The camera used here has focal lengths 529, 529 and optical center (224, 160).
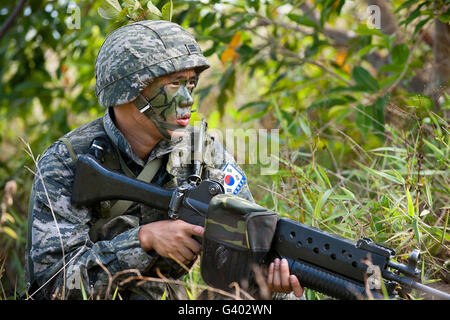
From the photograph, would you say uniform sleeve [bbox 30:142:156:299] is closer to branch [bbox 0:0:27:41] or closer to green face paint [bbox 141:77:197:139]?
green face paint [bbox 141:77:197:139]

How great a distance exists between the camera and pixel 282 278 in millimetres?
2012

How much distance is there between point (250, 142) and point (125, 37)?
5.75 ft

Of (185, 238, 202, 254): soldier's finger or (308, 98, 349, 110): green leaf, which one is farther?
(308, 98, 349, 110): green leaf

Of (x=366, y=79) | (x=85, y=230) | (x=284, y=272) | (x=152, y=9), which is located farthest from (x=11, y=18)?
(x=284, y=272)

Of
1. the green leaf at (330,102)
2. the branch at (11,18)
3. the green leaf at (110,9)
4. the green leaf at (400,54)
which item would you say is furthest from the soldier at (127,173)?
the branch at (11,18)

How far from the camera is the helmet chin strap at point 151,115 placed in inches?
98.7

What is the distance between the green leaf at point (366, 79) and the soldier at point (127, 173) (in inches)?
56.2

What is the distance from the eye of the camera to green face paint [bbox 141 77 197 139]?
248 cm

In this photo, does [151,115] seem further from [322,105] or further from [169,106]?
[322,105]

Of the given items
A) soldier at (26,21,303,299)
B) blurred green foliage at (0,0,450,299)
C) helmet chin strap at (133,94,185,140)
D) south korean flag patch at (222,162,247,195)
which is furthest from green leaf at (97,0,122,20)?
south korean flag patch at (222,162,247,195)

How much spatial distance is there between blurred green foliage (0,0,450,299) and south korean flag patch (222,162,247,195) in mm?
123

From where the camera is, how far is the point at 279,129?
3.98m

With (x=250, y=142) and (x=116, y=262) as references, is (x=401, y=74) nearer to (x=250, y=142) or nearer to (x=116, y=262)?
(x=250, y=142)

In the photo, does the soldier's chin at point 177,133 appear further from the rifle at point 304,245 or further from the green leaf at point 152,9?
the green leaf at point 152,9
